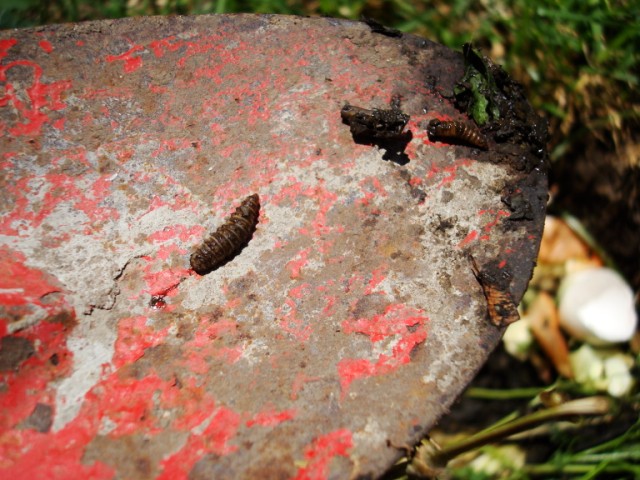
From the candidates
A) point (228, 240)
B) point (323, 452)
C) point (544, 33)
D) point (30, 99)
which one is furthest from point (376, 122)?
point (544, 33)

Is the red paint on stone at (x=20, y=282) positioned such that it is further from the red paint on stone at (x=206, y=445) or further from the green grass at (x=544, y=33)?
the green grass at (x=544, y=33)

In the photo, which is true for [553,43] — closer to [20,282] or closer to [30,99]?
[30,99]

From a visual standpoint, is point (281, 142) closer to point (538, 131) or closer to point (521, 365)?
point (538, 131)

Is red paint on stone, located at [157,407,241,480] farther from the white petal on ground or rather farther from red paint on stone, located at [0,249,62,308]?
the white petal on ground

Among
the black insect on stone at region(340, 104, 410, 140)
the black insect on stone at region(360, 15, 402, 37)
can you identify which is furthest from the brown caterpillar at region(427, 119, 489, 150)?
the black insect on stone at region(360, 15, 402, 37)

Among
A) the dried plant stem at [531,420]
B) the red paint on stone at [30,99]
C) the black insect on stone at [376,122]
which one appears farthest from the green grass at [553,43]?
the black insect on stone at [376,122]

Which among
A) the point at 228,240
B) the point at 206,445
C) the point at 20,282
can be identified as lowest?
the point at 206,445
